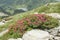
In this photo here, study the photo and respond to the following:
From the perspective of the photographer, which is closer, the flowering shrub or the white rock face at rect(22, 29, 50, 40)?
the white rock face at rect(22, 29, 50, 40)

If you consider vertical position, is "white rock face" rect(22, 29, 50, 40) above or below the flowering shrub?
below

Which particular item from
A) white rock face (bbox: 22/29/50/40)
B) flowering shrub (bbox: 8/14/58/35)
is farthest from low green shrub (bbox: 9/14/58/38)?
white rock face (bbox: 22/29/50/40)

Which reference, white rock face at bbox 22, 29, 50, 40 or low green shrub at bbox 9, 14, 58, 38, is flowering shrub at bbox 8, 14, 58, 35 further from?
white rock face at bbox 22, 29, 50, 40

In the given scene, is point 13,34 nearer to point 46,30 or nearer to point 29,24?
point 29,24

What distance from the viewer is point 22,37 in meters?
20.0

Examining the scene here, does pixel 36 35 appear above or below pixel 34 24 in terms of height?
below

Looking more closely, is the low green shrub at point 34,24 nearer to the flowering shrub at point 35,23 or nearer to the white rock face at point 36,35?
the flowering shrub at point 35,23

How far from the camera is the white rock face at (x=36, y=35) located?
1861cm

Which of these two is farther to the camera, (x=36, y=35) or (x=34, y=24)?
(x=34, y=24)

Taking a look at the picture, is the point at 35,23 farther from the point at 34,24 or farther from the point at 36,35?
the point at 36,35

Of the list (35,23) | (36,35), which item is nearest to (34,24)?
(35,23)

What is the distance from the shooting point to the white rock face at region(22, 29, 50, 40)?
18.6 m

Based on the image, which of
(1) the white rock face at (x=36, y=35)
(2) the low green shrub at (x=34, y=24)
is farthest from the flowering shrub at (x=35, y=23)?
(1) the white rock face at (x=36, y=35)

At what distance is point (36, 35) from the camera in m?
19.0
